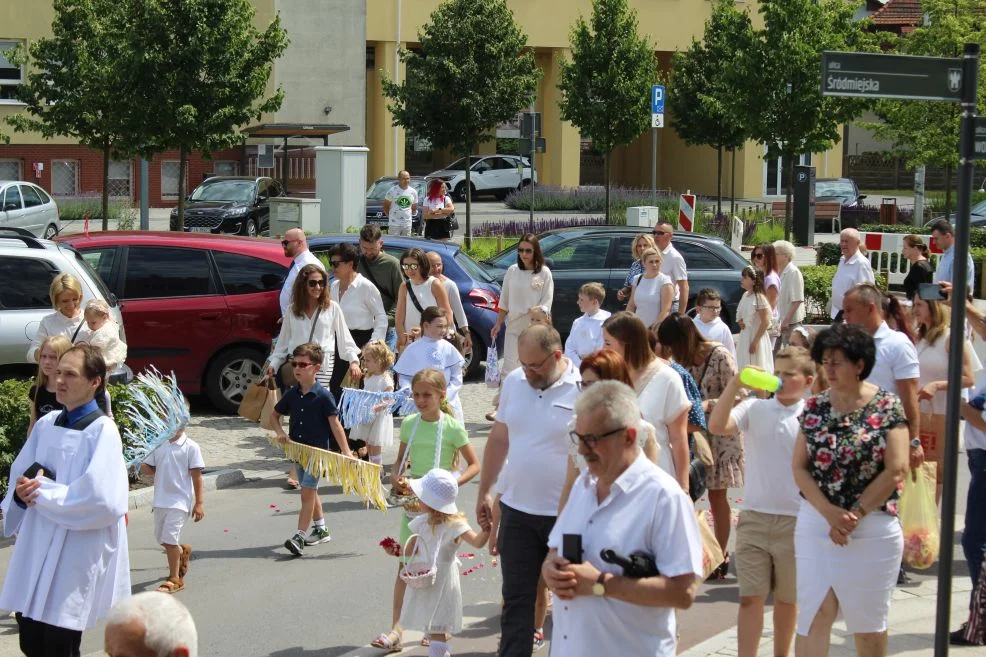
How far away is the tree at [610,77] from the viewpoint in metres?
37.1

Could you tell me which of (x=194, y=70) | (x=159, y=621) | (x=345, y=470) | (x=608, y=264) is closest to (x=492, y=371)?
(x=608, y=264)

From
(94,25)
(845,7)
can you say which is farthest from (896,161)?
(94,25)

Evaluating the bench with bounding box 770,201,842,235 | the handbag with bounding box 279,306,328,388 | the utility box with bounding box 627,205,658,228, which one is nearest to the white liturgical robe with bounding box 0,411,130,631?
the handbag with bounding box 279,306,328,388

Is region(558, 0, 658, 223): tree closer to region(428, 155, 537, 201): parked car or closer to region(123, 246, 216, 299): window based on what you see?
region(428, 155, 537, 201): parked car

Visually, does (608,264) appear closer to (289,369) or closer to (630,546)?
(289,369)

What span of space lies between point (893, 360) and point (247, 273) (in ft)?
25.8

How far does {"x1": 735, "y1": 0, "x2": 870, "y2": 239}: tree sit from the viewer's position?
30.1 meters

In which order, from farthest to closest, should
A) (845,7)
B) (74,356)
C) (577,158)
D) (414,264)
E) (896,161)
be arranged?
(896,161)
(577,158)
(845,7)
(414,264)
(74,356)

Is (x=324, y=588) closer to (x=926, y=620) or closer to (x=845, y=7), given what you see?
(x=926, y=620)

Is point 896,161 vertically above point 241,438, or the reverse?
point 896,161

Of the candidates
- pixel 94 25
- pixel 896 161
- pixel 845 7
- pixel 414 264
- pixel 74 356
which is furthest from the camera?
pixel 896 161

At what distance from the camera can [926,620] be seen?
7.60m

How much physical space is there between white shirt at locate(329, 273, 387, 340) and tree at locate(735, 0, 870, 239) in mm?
19690

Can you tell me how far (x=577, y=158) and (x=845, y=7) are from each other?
2084cm
